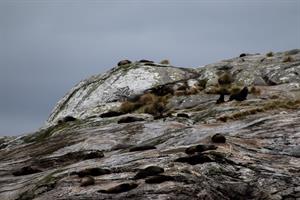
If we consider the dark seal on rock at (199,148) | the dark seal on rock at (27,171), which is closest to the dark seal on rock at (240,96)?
the dark seal on rock at (199,148)

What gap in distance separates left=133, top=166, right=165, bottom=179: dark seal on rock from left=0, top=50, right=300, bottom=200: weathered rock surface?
30 centimetres

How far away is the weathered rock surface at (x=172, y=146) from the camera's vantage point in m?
27.9

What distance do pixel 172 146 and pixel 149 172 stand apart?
21.2ft

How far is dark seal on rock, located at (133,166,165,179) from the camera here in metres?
28.6

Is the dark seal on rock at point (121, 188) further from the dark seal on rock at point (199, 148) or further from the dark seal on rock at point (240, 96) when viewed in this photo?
the dark seal on rock at point (240, 96)

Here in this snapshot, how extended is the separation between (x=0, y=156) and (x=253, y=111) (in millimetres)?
17576

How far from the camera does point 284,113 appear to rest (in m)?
39.3

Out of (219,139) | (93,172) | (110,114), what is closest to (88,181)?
(93,172)

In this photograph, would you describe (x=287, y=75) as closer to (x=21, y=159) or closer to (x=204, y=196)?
(x=21, y=159)

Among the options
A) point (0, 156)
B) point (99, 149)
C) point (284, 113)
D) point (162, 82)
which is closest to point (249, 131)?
point (284, 113)

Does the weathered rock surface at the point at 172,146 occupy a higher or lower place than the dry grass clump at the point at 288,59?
lower

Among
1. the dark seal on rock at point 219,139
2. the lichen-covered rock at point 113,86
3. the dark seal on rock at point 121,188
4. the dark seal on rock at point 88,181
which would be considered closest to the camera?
the dark seal on rock at point 121,188

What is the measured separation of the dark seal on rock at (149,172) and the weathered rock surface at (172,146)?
297mm

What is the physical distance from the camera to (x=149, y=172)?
28734 mm
